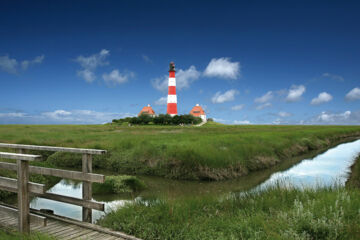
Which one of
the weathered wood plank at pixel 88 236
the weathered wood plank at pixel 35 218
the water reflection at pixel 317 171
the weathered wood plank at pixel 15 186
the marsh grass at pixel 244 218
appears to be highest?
the weathered wood plank at pixel 15 186

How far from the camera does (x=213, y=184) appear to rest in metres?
14.7

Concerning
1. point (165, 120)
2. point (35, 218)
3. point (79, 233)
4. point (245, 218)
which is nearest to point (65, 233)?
point (79, 233)

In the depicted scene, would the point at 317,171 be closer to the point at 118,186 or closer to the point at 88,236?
the point at 118,186

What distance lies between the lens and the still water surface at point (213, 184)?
35.1 feet

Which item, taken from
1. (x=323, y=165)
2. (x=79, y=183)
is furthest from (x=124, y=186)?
(x=323, y=165)

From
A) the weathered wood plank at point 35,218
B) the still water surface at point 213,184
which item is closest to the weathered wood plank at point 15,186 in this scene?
the weathered wood plank at point 35,218

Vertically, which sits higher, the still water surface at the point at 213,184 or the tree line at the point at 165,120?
the tree line at the point at 165,120

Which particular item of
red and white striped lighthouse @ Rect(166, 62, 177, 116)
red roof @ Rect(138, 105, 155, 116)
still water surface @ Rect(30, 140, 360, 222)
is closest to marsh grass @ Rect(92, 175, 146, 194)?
still water surface @ Rect(30, 140, 360, 222)

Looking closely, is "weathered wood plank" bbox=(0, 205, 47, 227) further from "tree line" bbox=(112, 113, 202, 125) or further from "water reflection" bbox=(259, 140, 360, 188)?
"tree line" bbox=(112, 113, 202, 125)

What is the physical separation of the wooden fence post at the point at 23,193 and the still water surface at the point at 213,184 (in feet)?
7.86

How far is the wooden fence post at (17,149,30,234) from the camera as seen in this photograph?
18.6 ft

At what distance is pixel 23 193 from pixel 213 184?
10.5 metres

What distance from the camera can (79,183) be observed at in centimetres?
1491

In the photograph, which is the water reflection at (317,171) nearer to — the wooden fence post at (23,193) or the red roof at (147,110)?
the wooden fence post at (23,193)
